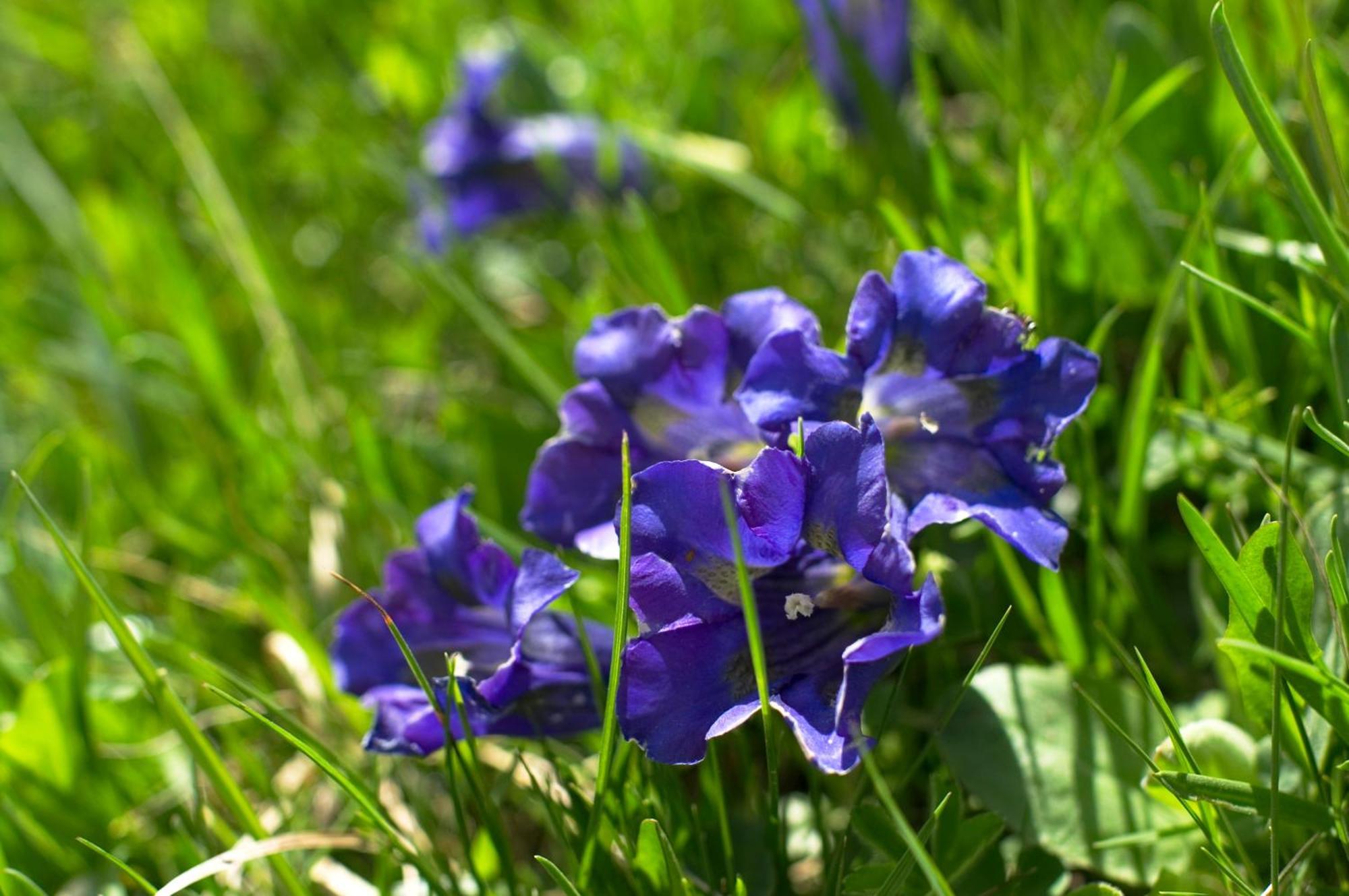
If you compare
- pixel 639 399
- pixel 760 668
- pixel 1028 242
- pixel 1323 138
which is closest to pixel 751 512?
pixel 760 668

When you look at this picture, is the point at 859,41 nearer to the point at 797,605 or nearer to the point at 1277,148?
the point at 1277,148

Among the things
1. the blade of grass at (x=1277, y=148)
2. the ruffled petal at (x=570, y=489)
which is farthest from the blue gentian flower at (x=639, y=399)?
the blade of grass at (x=1277, y=148)

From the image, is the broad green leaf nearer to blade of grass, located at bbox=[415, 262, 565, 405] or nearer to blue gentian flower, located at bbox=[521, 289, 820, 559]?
blue gentian flower, located at bbox=[521, 289, 820, 559]

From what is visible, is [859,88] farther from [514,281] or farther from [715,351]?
[514,281]

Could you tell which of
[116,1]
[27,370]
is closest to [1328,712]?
[27,370]

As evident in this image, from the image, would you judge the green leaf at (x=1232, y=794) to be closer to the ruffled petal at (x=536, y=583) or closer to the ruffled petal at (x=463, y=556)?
the ruffled petal at (x=536, y=583)
